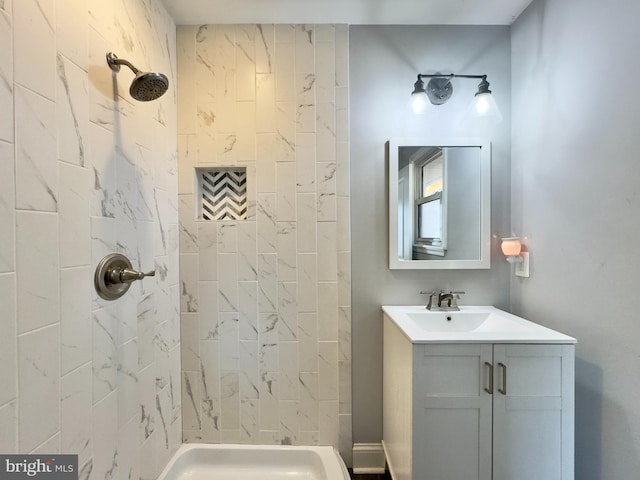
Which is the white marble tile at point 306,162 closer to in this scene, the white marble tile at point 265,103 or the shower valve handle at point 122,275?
the white marble tile at point 265,103

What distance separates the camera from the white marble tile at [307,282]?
5.13 feet

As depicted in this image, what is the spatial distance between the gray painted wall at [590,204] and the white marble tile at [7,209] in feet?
5.89

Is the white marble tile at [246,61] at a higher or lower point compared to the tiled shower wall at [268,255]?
higher

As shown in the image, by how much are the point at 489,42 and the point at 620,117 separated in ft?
2.87

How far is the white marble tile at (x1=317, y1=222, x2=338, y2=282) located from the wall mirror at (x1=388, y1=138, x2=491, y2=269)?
0.30 metres

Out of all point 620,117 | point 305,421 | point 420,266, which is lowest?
point 305,421

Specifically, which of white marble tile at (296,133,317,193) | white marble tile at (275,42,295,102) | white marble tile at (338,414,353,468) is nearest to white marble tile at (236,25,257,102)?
white marble tile at (275,42,295,102)

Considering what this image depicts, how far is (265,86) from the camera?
60.7 inches

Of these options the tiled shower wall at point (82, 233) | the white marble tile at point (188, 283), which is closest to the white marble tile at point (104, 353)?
the tiled shower wall at point (82, 233)

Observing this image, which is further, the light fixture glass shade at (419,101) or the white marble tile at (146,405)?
the light fixture glass shade at (419,101)

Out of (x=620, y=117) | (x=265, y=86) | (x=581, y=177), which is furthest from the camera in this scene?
(x=265, y=86)

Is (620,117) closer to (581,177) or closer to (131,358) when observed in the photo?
(581,177)

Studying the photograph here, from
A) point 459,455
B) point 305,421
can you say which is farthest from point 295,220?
point 459,455

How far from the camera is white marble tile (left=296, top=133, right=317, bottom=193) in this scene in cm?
155
